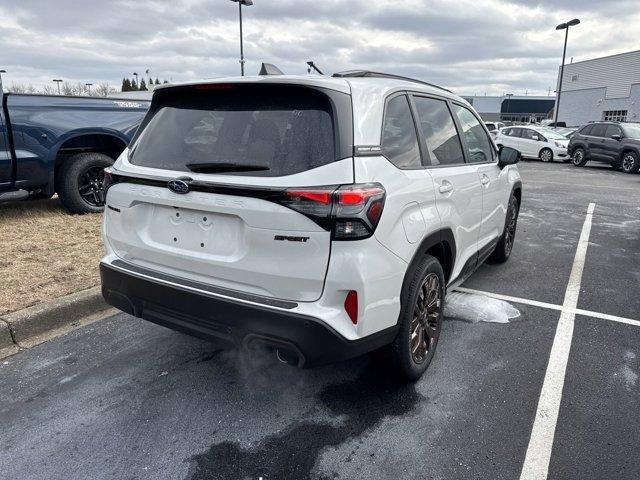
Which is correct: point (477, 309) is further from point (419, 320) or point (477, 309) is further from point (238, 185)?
point (238, 185)

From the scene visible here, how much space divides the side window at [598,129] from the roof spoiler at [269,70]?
1877cm

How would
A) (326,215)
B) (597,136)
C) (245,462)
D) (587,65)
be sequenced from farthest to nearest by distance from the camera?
(587,65) → (597,136) → (245,462) → (326,215)

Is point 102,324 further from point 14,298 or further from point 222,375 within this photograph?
point 222,375

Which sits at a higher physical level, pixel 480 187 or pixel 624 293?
pixel 480 187

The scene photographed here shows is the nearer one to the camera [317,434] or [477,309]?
[317,434]

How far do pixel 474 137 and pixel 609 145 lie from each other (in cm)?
1646

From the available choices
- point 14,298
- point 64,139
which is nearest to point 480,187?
point 14,298

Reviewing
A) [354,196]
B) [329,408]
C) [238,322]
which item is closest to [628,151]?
[329,408]

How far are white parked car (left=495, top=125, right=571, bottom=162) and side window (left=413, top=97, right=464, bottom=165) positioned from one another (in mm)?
18217

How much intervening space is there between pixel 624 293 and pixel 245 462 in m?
4.15

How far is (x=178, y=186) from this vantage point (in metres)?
2.52

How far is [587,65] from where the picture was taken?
4441 cm

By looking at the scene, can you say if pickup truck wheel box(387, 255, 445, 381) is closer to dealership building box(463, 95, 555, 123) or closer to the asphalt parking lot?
the asphalt parking lot

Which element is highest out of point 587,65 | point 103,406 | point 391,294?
point 587,65
